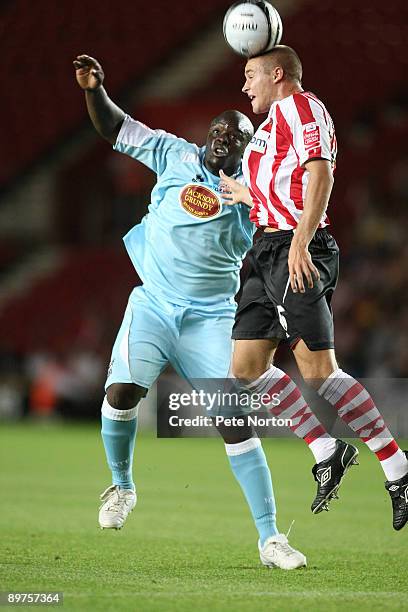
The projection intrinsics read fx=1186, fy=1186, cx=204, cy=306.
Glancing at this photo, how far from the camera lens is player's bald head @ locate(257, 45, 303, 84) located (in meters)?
5.42

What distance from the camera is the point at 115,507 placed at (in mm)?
6074

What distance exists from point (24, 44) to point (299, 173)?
48.1 feet

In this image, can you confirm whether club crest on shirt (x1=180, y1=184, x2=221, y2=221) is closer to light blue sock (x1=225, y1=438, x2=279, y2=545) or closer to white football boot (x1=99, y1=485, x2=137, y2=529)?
light blue sock (x1=225, y1=438, x2=279, y2=545)

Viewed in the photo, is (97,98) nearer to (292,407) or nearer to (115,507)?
(292,407)

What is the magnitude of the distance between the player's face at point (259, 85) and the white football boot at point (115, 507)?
2101 mm

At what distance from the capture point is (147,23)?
19.6 m

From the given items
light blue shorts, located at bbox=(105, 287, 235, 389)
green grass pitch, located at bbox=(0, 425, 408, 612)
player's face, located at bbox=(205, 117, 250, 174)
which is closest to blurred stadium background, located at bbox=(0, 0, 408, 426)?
green grass pitch, located at bbox=(0, 425, 408, 612)

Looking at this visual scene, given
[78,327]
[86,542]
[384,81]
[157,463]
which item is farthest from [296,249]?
[384,81]

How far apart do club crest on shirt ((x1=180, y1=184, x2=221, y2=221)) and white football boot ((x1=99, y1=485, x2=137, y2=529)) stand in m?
1.48

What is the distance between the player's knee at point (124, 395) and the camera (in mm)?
5953

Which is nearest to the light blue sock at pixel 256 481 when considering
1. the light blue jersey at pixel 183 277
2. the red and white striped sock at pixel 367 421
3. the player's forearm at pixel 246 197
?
the light blue jersey at pixel 183 277

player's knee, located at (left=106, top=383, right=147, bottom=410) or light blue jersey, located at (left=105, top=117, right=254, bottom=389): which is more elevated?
light blue jersey, located at (left=105, top=117, right=254, bottom=389)

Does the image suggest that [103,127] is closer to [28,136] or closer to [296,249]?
[296,249]

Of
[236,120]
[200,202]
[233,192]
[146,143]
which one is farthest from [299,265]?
[146,143]
